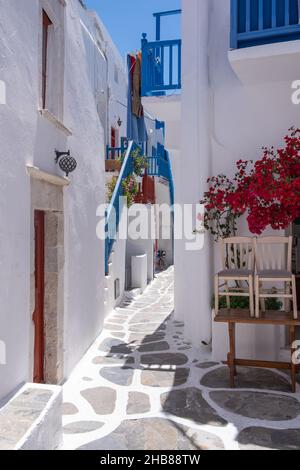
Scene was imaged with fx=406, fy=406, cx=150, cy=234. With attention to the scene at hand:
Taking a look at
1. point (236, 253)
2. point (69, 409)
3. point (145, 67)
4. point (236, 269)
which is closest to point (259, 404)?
point (236, 269)

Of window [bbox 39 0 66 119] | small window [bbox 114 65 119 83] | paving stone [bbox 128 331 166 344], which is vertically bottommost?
paving stone [bbox 128 331 166 344]

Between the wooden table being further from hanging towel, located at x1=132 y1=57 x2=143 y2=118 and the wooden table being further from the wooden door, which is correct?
hanging towel, located at x1=132 y1=57 x2=143 y2=118

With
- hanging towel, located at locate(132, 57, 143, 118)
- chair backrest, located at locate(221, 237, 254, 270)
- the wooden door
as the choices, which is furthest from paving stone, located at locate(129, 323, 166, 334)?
hanging towel, located at locate(132, 57, 143, 118)

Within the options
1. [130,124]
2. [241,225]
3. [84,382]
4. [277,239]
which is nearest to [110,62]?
[130,124]

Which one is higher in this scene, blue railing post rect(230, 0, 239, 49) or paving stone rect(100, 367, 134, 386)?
blue railing post rect(230, 0, 239, 49)

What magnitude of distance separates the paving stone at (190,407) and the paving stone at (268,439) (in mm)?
305

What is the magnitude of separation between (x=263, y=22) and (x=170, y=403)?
217 inches

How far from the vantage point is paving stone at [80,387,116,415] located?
4.56 meters

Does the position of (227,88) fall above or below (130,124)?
below

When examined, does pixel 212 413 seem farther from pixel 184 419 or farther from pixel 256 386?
pixel 256 386

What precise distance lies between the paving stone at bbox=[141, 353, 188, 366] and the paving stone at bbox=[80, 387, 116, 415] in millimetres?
1133

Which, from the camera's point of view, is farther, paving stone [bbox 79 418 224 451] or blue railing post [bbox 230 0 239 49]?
blue railing post [bbox 230 0 239 49]

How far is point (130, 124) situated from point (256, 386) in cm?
835

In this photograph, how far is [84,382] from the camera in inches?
212
